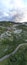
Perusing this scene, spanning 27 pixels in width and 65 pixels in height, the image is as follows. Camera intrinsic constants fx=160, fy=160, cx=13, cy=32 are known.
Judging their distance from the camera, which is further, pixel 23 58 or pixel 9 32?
pixel 9 32

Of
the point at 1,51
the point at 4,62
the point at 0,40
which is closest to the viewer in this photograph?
the point at 4,62

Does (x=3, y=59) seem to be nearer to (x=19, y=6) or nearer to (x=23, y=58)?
(x=23, y=58)

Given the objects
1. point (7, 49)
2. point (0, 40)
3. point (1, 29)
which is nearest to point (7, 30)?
point (1, 29)

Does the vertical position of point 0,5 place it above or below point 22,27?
above

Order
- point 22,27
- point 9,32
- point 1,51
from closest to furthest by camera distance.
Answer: point 1,51, point 9,32, point 22,27

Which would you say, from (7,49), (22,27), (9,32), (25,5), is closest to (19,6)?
(25,5)

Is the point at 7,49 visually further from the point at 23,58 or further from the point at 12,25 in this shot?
the point at 12,25
